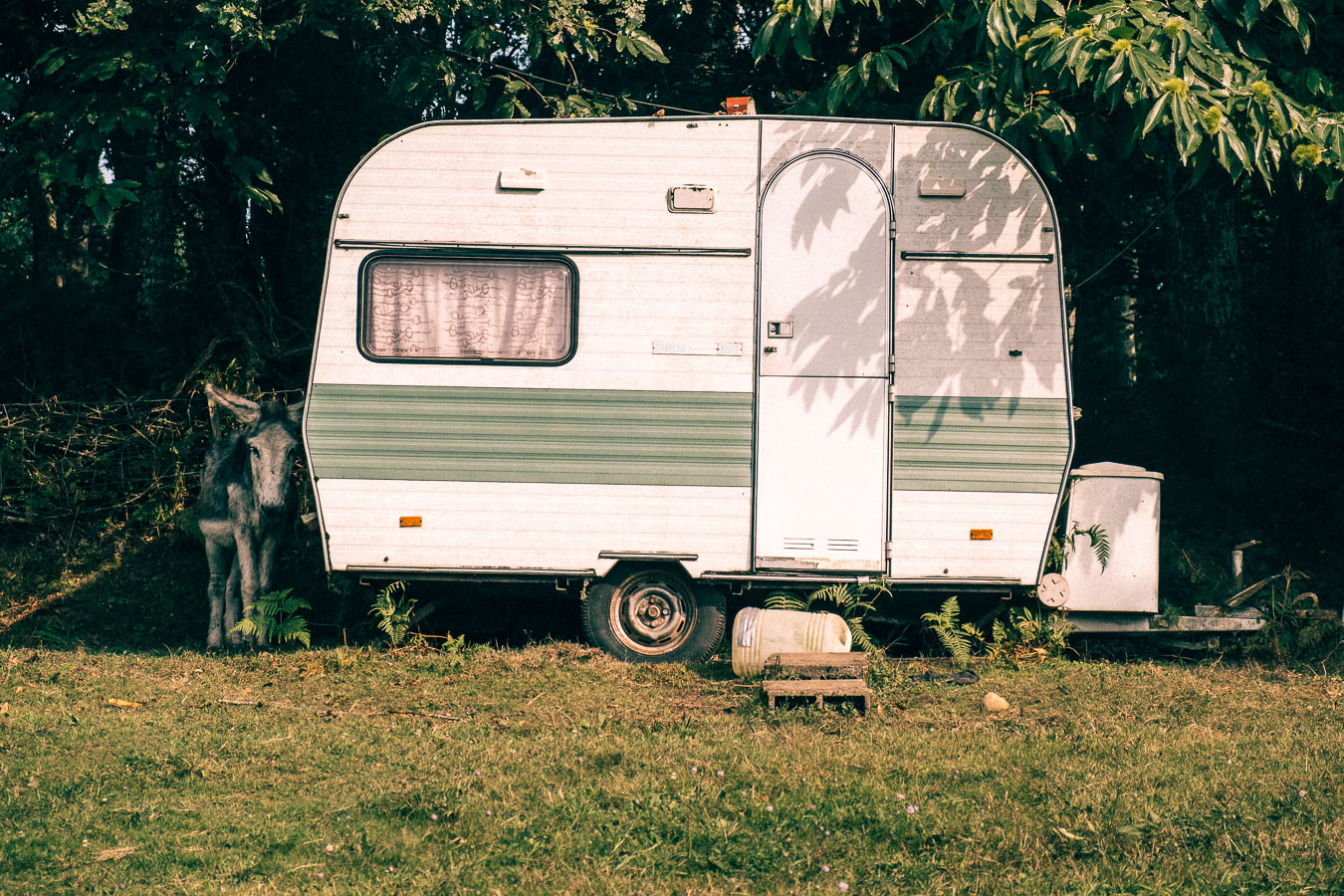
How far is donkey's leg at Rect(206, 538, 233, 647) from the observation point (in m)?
7.75

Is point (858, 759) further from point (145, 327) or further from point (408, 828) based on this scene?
point (145, 327)

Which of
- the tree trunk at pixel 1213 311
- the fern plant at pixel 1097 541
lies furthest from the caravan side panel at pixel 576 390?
the tree trunk at pixel 1213 311

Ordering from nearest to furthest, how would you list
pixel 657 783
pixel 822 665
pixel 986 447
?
pixel 657 783 → pixel 822 665 → pixel 986 447

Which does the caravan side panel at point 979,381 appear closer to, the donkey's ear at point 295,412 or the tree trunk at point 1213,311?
the tree trunk at point 1213,311

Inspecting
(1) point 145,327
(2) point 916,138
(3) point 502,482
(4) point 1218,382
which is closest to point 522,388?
(3) point 502,482

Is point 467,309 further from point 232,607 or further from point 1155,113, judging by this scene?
point 1155,113

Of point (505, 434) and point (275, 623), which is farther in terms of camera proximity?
point (275, 623)

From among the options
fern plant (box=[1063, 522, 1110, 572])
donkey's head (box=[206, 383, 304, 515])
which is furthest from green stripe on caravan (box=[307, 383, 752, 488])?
fern plant (box=[1063, 522, 1110, 572])

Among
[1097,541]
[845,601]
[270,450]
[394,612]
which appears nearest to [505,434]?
[394,612]

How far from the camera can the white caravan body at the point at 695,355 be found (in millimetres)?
6934

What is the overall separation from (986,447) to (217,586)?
17.3 feet

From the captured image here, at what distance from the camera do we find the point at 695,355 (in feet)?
23.0

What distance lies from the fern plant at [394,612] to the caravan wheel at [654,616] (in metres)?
1.21

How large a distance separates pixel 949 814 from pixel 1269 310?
802cm
